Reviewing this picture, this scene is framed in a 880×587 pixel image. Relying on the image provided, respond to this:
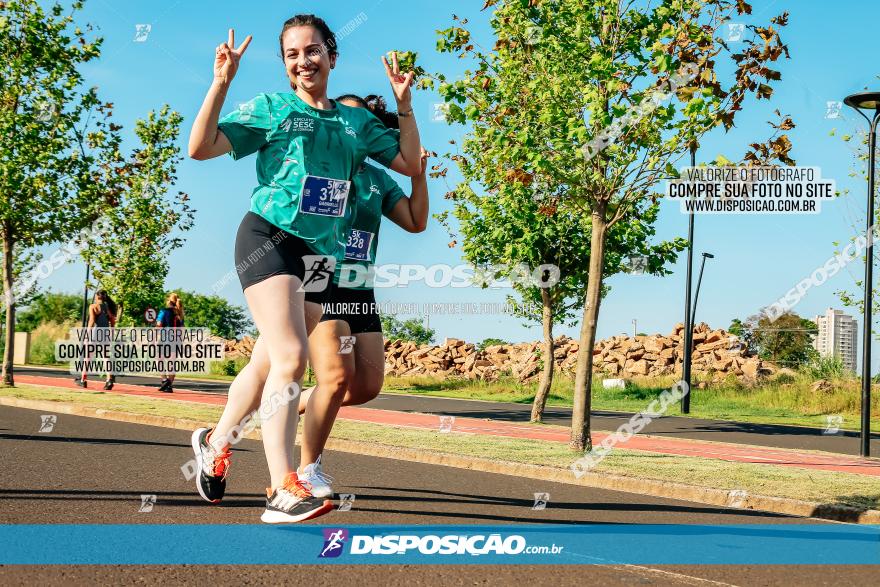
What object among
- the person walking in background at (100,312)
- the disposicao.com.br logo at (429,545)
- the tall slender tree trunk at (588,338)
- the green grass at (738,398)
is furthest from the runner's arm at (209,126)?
the green grass at (738,398)

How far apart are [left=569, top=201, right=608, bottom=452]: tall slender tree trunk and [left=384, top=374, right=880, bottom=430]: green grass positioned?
1245 cm

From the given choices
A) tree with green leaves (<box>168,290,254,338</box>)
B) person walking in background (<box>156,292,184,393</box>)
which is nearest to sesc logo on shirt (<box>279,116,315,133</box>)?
person walking in background (<box>156,292,184,393</box>)

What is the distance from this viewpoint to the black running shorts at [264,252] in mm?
3754

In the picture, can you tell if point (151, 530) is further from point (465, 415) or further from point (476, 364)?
point (476, 364)

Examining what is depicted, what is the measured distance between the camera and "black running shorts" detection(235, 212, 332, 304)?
12.3 feet

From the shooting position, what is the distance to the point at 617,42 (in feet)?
34.9

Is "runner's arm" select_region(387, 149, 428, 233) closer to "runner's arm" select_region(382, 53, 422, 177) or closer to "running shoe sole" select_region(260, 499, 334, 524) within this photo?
"runner's arm" select_region(382, 53, 422, 177)

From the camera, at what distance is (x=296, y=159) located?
12.5 feet

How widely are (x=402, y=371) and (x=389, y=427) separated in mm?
28795

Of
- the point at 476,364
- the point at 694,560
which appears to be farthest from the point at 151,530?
the point at 476,364

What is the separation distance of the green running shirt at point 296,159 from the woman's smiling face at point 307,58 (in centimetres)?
9

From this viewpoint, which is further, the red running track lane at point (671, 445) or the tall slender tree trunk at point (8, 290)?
the tall slender tree trunk at point (8, 290)

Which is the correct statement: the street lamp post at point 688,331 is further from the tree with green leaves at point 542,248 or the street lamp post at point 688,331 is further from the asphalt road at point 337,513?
the asphalt road at point 337,513

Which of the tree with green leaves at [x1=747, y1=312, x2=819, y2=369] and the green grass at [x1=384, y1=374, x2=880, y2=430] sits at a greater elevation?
the tree with green leaves at [x1=747, y1=312, x2=819, y2=369]
